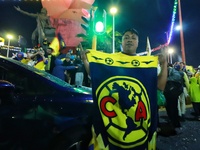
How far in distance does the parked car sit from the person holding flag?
0.23 meters

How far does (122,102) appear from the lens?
2309mm

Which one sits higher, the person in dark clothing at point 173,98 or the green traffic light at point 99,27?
the green traffic light at point 99,27

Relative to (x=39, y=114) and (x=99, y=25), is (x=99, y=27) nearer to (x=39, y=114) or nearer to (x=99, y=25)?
(x=99, y=25)

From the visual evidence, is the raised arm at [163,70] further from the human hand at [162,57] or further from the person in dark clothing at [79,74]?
the person in dark clothing at [79,74]

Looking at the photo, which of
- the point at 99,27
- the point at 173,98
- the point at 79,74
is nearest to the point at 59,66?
the point at 79,74

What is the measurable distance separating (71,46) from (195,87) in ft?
46.3

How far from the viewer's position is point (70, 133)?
2.42m

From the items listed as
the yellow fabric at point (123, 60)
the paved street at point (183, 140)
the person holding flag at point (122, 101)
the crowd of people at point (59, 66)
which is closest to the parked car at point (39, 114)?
the person holding flag at point (122, 101)

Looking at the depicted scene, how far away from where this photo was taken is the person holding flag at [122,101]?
7.40 feet

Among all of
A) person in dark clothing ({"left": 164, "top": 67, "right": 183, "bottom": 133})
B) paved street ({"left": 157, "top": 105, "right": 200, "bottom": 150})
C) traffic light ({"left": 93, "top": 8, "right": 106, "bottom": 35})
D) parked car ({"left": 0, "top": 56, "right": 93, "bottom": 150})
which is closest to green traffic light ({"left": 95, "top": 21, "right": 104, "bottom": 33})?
traffic light ({"left": 93, "top": 8, "right": 106, "bottom": 35})

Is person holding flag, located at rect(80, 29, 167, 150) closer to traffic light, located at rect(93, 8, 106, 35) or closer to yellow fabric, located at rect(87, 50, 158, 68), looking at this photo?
yellow fabric, located at rect(87, 50, 158, 68)

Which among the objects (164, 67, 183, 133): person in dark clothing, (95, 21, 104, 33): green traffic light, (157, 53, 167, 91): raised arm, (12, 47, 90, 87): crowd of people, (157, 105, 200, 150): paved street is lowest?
(157, 105, 200, 150): paved street

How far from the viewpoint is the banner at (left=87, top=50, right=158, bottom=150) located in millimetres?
2254

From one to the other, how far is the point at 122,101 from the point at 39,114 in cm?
92
